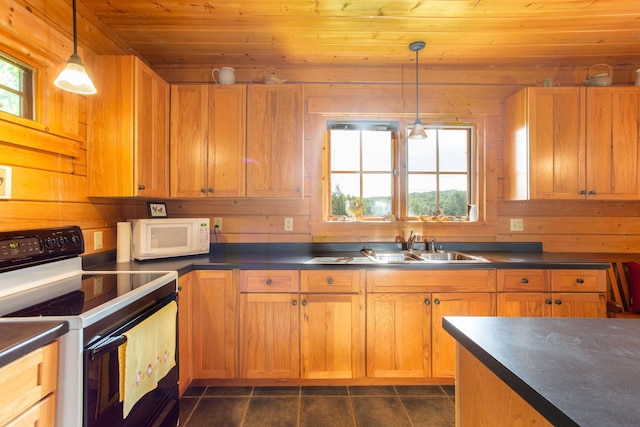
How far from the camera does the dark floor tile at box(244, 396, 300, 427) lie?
1724mm

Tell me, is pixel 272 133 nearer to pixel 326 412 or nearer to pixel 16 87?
pixel 16 87

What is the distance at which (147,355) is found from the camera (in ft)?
4.19

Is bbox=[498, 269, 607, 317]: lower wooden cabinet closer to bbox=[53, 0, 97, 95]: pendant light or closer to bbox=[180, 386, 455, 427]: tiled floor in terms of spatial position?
bbox=[180, 386, 455, 427]: tiled floor

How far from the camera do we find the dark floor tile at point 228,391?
1.98 meters

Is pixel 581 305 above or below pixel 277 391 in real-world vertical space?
above

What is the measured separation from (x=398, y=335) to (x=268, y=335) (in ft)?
2.85

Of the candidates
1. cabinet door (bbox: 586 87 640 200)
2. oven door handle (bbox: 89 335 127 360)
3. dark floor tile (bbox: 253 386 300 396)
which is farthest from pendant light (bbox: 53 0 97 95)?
cabinet door (bbox: 586 87 640 200)

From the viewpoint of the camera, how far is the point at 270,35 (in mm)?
2174

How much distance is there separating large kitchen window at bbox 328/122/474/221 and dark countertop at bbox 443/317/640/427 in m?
1.80

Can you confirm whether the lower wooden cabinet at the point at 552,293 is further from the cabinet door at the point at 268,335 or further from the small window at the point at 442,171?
the cabinet door at the point at 268,335

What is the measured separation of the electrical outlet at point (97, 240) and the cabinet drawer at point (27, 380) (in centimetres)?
117

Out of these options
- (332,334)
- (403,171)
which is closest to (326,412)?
(332,334)

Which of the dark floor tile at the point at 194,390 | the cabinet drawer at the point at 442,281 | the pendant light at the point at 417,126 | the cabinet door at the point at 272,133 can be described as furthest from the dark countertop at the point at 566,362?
the dark floor tile at the point at 194,390

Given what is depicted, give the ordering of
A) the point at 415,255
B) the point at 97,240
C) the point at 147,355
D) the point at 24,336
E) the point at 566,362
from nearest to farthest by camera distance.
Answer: the point at 566,362
the point at 24,336
the point at 147,355
the point at 97,240
the point at 415,255
